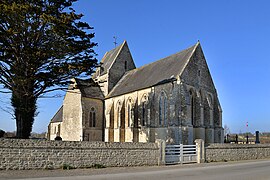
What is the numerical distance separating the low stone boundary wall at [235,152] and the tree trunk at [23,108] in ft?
42.1

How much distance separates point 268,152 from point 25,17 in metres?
23.7

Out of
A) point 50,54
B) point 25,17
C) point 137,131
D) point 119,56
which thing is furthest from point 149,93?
point 25,17

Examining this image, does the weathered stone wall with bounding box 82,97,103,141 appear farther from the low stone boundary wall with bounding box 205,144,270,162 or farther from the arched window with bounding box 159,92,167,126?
the low stone boundary wall with bounding box 205,144,270,162

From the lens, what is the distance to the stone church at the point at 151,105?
23953 millimetres

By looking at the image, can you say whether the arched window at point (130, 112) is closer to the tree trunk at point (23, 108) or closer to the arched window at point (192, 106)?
the arched window at point (192, 106)

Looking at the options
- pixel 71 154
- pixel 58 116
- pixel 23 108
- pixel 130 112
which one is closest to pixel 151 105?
pixel 130 112

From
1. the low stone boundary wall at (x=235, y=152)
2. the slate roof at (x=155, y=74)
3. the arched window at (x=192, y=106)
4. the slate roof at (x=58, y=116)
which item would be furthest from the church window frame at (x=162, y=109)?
the slate roof at (x=58, y=116)

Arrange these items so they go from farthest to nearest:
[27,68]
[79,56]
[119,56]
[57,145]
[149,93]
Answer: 1. [119,56]
2. [149,93]
3. [79,56]
4. [27,68]
5. [57,145]

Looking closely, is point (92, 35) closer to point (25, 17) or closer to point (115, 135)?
point (25, 17)

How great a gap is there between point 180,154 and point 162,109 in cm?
781

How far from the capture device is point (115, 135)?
99.7ft

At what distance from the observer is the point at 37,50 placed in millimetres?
14586

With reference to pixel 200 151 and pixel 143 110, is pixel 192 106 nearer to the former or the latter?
pixel 143 110

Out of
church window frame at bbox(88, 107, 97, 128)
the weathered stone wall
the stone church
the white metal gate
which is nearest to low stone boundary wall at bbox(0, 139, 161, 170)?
the white metal gate
